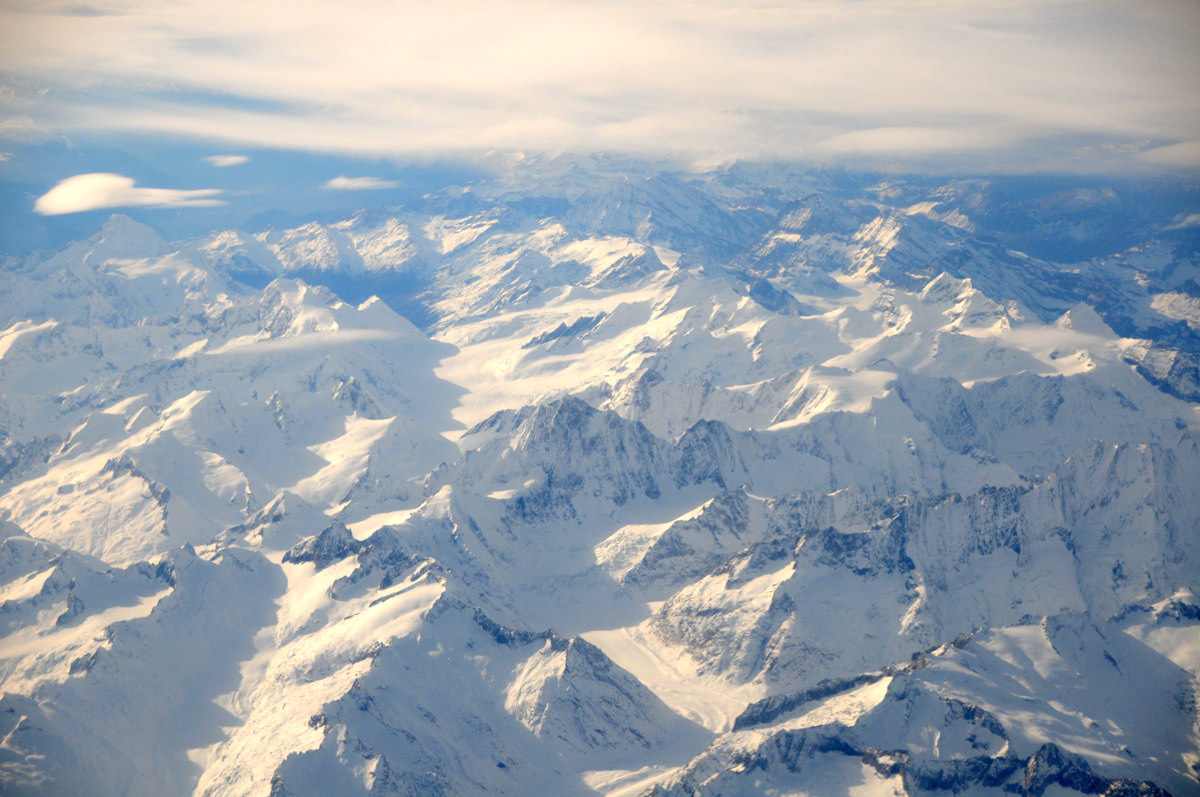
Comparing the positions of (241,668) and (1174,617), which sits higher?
(1174,617)

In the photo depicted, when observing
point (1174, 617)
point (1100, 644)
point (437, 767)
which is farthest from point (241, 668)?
point (1174, 617)

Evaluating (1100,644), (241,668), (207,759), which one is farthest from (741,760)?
(241,668)

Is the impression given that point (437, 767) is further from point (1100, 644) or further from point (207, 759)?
point (1100, 644)

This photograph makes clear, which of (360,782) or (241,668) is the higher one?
(360,782)

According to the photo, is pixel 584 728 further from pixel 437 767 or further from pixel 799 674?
pixel 799 674

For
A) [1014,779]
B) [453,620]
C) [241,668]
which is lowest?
[241,668]

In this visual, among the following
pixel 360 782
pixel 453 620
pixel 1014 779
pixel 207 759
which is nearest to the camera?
pixel 1014 779

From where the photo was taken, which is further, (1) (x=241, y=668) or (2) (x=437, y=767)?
(1) (x=241, y=668)

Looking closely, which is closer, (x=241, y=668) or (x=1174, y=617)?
(x=1174, y=617)

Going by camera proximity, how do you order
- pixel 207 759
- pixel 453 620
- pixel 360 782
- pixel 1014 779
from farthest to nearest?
pixel 453 620 → pixel 207 759 → pixel 360 782 → pixel 1014 779
